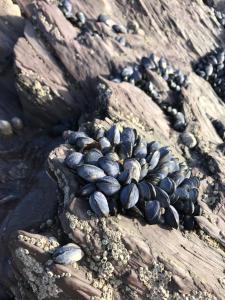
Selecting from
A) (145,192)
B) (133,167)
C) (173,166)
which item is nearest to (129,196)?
(145,192)

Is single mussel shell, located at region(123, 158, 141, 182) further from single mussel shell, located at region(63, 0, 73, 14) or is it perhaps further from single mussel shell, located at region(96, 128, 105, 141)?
single mussel shell, located at region(63, 0, 73, 14)

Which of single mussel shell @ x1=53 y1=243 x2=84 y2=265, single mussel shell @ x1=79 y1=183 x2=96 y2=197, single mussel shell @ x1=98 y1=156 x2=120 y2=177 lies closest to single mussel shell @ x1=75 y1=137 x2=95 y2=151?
single mussel shell @ x1=98 y1=156 x2=120 y2=177

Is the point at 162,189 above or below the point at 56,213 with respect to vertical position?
above

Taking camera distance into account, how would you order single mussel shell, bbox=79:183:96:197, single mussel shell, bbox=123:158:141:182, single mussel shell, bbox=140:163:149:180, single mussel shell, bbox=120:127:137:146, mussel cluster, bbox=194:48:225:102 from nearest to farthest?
1. single mussel shell, bbox=79:183:96:197
2. single mussel shell, bbox=123:158:141:182
3. single mussel shell, bbox=140:163:149:180
4. single mussel shell, bbox=120:127:137:146
5. mussel cluster, bbox=194:48:225:102

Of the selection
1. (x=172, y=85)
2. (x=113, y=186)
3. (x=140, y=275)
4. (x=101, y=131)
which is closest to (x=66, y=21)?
(x=172, y=85)

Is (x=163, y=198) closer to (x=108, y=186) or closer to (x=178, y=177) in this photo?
(x=178, y=177)

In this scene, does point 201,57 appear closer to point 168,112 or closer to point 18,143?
point 168,112
